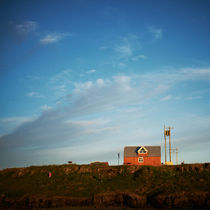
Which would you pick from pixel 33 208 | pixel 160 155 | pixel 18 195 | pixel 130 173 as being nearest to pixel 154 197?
pixel 130 173

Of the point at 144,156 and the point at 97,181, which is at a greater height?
the point at 144,156

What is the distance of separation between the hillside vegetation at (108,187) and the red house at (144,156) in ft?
84.8

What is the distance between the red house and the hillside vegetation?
2584 cm

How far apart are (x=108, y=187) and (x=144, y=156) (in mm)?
34238

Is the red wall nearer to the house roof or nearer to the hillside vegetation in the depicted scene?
the house roof

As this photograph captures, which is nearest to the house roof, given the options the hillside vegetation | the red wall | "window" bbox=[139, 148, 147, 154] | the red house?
the red house

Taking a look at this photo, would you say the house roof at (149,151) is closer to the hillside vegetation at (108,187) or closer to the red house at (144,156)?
the red house at (144,156)

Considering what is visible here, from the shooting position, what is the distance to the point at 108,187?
137 feet

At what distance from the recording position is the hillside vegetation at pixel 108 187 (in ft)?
121

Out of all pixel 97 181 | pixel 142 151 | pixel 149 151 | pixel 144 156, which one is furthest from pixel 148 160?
pixel 97 181

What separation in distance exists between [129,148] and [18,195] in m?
42.1

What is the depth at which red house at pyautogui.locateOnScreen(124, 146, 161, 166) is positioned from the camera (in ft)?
240

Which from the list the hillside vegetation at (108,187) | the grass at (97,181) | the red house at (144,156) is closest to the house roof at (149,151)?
the red house at (144,156)

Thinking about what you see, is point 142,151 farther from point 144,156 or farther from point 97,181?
point 97,181
